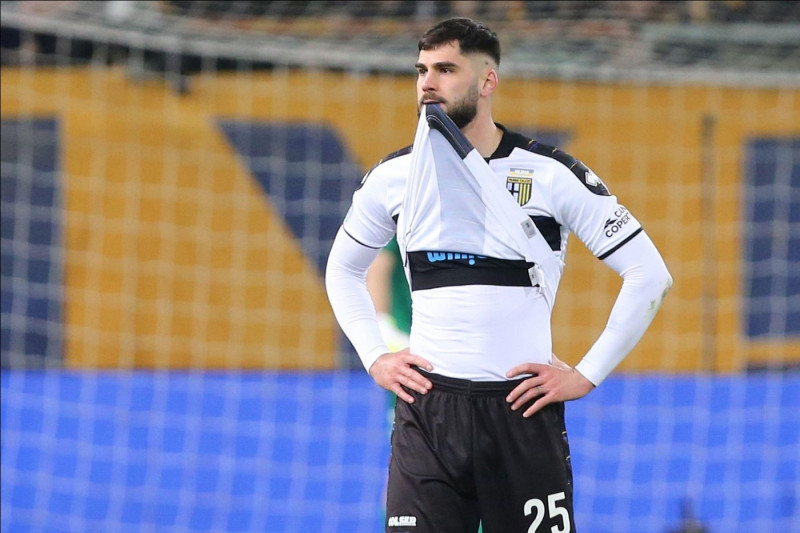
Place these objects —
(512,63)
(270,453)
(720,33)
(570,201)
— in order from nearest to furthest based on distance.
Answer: (570,201)
(270,453)
(512,63)
(720,33)

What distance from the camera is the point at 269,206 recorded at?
307 inches

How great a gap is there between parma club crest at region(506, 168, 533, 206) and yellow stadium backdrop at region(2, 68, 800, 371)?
4818 millimetres

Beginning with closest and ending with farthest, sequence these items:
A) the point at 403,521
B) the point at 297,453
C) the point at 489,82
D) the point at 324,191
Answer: the point at 403,521 → the point at 489,82 → the point at 297,453 → the point at 324,191

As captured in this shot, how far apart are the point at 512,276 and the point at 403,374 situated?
35 centimetres

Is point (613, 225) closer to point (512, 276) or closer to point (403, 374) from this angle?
point (512, 276)

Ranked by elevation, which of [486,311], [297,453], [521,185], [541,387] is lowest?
[297,453]

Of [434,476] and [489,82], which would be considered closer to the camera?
[434,476]

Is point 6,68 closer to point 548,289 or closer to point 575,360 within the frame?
point 575,360

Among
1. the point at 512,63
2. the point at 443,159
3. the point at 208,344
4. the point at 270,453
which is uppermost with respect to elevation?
the point at 512,63

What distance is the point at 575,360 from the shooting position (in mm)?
7398

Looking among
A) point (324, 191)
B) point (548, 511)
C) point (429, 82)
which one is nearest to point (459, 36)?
point (429, 82)

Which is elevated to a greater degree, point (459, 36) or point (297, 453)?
point (459, 36)

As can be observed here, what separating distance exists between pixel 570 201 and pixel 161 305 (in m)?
5.10

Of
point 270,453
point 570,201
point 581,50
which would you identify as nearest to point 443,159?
point 570,201
